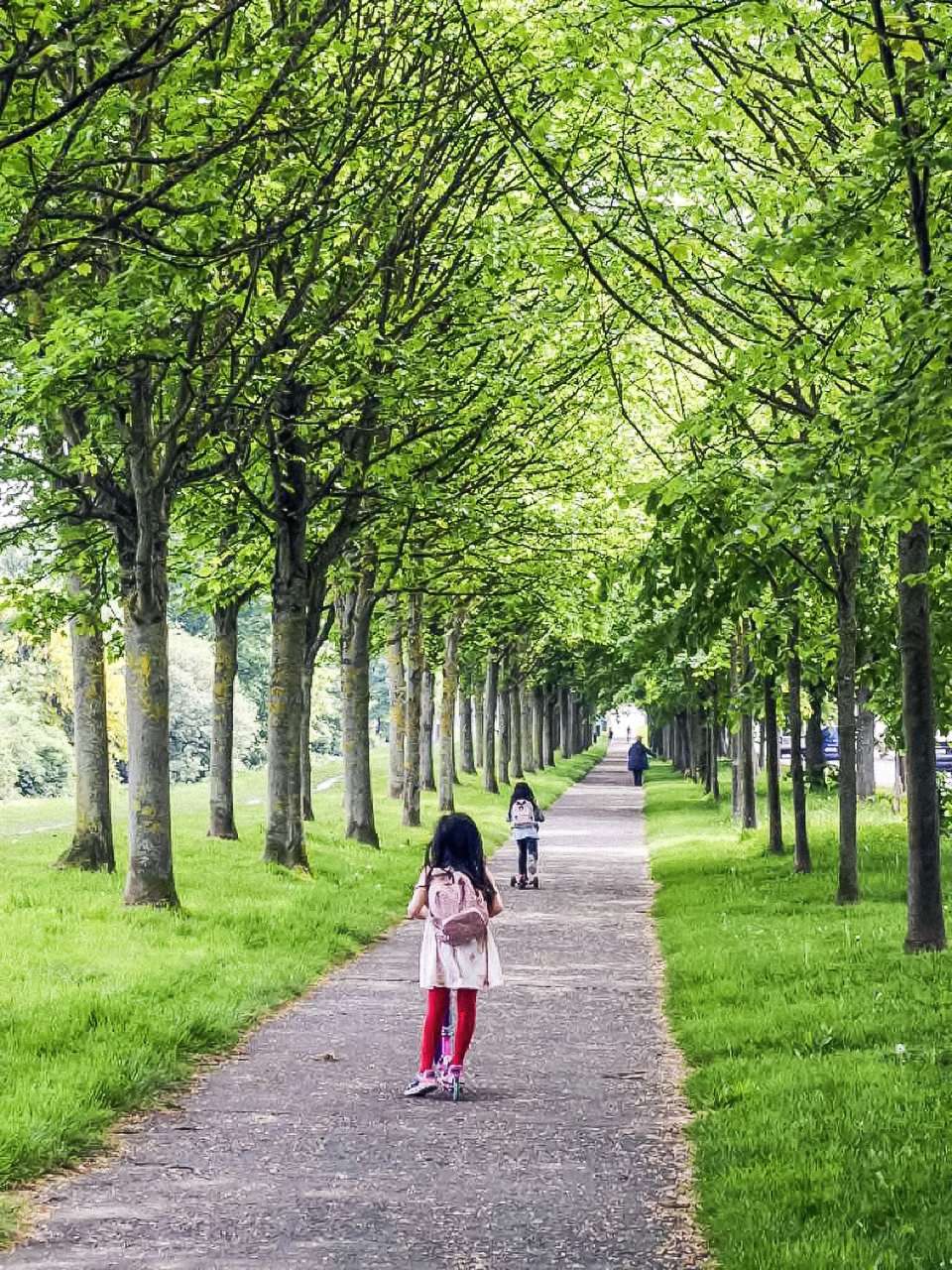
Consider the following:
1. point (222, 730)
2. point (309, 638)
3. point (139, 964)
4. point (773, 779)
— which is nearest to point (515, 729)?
point (309, 638)

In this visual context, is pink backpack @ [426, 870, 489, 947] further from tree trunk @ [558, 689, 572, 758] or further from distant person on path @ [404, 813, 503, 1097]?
tree trunk @ [558, 689, 572, 758]

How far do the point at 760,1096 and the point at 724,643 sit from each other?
23.8m

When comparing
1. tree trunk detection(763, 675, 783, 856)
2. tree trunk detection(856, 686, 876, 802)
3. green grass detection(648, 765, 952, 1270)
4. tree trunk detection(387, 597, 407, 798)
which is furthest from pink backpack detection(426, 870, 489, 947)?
tree trunk detection(856, 686, 876, 802)

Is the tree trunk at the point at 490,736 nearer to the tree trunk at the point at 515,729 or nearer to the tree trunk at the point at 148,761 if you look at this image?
the tree trunk at the point at 515,729

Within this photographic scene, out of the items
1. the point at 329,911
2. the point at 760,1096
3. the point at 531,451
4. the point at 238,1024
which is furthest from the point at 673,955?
the point at 531,451

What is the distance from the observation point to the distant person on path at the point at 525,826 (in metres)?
22.0

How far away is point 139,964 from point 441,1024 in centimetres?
395

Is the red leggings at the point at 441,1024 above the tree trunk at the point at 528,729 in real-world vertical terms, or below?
below

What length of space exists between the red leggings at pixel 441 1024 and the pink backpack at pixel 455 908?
0.31 meters

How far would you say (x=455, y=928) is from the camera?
9.48m

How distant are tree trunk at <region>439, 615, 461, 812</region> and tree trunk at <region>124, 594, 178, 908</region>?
720 inches

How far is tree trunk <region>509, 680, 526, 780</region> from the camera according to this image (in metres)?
57.2

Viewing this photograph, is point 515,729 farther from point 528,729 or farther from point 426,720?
point 426,720

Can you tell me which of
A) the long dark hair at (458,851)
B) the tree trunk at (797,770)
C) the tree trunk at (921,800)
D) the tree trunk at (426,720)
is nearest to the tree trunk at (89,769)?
the tree trunk at (797,770)
